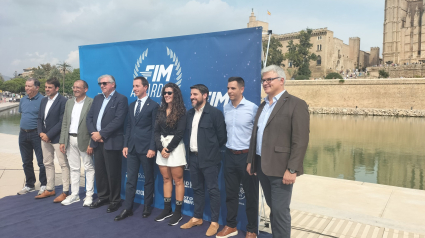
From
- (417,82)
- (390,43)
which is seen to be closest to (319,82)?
(417,82)

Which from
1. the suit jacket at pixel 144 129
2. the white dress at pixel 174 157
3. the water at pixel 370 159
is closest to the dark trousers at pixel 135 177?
the suit jacket at pixel 144 129

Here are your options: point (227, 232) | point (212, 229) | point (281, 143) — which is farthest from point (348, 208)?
point (281, 143)

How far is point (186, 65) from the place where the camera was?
445 centimetres

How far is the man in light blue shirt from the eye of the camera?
11.4ft

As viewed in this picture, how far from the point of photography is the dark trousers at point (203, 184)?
12.2 ft

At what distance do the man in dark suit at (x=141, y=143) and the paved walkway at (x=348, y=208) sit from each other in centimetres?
169

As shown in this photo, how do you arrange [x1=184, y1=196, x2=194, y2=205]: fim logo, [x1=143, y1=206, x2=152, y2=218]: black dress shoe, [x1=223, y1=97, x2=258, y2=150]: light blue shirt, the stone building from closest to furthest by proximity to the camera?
[x1=223, y1=97, x2=258, y2=150]: light blue shirt, [x1=143, y1=206, x2=152, y2=218]: black dress shoe, [x1=184, y1=196, x2=194, y2=205]: fim logo, the stone building

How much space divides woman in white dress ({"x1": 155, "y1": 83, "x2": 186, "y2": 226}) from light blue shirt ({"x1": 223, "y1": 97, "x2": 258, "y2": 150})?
721 millimetres

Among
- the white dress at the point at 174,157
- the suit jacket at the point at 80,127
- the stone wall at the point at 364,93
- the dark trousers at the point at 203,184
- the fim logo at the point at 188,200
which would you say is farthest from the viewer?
the stone wall at the point at 364,93

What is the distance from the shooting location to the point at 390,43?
6162cm

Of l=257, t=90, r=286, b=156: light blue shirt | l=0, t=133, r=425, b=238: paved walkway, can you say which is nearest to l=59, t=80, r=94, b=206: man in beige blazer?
l=0, t=133, r=425, b=238: paved walkway

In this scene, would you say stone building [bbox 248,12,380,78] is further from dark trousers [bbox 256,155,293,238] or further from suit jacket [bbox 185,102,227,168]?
dark trousers [bbox 256,155,293,238]

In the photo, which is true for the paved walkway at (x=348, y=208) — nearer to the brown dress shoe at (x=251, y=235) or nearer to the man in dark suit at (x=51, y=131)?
the brown dress shoe at (x=251, y=235)

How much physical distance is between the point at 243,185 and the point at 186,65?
192 centimetres
